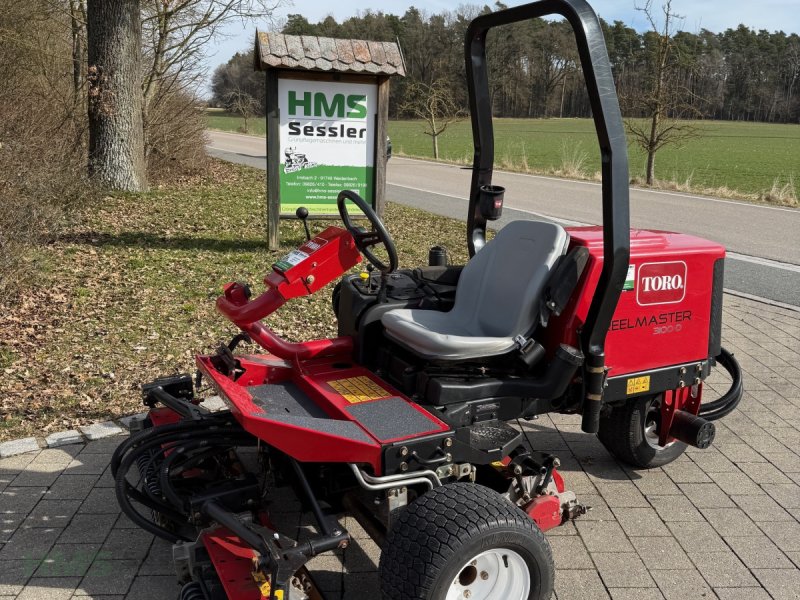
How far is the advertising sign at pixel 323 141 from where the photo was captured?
773cm

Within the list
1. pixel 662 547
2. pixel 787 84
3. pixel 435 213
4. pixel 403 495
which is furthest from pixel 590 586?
pixel 787 84

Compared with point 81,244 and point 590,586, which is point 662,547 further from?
point 81,244

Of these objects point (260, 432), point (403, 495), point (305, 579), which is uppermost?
point (260, 432)

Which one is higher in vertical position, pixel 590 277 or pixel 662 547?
pixel 590 277

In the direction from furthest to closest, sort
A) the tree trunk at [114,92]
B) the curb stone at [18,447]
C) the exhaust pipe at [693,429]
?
the tree trunk at [114,92] → the curb stone at [18,447] → the exhaust pipe at [693,429]

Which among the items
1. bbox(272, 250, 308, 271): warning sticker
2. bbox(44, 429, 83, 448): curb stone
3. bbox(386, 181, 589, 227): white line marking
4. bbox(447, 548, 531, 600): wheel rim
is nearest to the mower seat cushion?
bbox(272, 250, 308, 271): warning sticker

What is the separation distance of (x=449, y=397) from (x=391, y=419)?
A: 0.88 ft

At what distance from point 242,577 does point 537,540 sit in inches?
40.2

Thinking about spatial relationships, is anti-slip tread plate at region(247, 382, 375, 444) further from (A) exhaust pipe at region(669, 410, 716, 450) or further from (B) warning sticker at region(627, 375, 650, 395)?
(A) exhaust pipe at region(669, 410, 716, 450)

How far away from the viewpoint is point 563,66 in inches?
1340

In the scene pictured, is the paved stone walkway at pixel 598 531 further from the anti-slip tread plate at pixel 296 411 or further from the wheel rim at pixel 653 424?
the anti-slip tread plate at pixel 296 411

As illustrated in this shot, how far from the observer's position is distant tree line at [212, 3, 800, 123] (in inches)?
789

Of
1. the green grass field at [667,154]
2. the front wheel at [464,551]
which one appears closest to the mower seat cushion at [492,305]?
the front wheel at [464,551]

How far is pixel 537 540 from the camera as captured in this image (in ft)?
8.30
